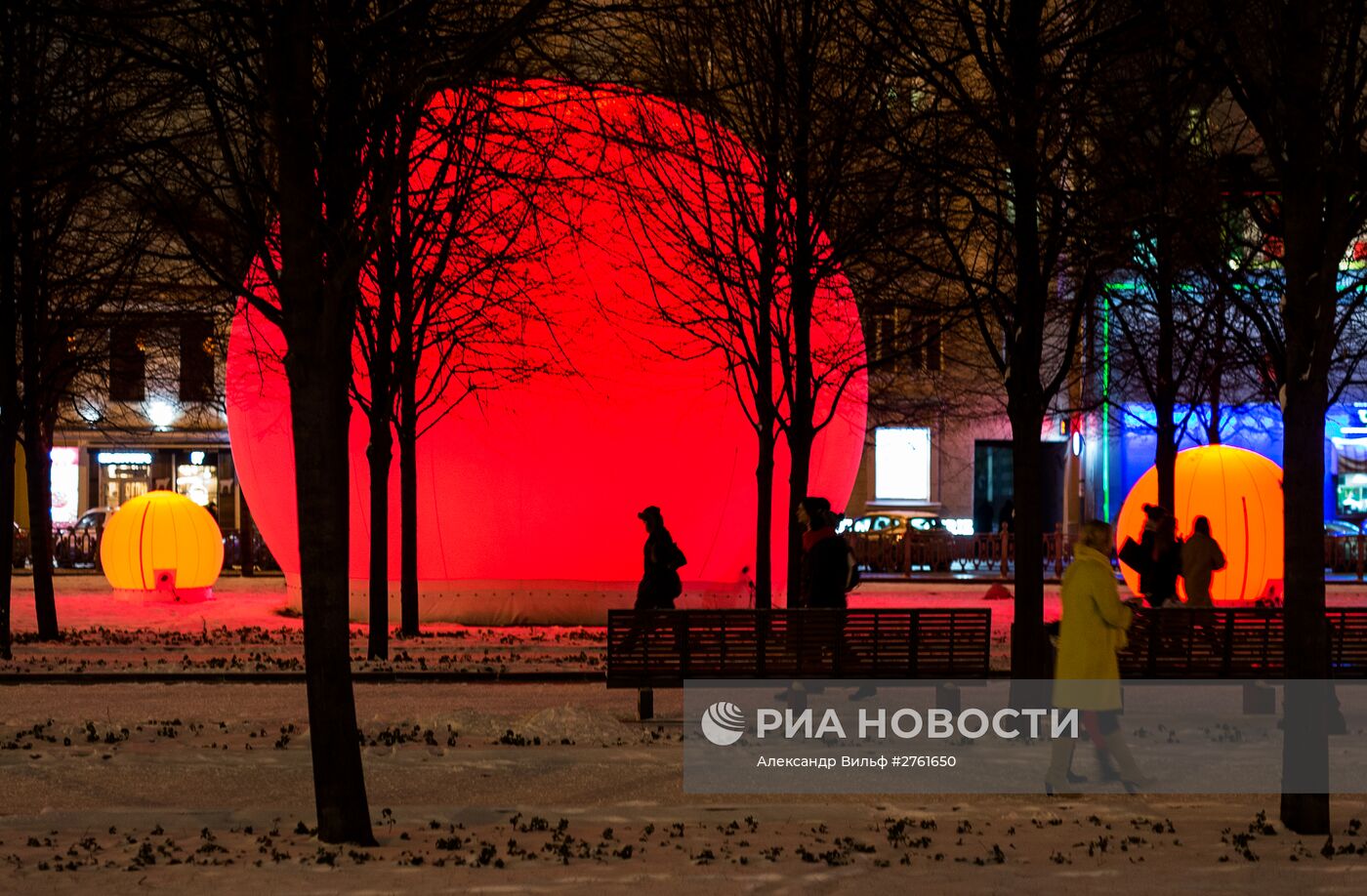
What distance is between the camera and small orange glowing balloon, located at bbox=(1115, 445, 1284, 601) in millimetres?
26484

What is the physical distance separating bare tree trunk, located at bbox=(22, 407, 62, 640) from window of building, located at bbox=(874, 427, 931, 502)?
32.2 metres

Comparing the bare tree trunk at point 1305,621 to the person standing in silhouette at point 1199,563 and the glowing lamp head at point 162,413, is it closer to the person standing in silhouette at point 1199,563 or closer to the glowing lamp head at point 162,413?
the person standing in silhouette at point 1199,563

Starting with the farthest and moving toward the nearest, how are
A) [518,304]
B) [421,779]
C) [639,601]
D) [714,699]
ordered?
[518,304] < [639,601] < [714,699] < [421,779]

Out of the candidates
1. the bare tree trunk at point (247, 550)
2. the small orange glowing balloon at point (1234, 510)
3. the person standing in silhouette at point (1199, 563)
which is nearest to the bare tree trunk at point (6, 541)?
the person standing in silhouette at point (1199, 563)

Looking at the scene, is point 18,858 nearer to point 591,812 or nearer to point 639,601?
point 591,812

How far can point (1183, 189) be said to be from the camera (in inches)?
440

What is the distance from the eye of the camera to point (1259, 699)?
15109 millimetres

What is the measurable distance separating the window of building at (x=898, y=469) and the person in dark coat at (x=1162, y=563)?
3423 centimetres

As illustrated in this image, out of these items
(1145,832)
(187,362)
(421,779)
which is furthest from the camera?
(187,362)

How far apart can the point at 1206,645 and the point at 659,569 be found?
522cm

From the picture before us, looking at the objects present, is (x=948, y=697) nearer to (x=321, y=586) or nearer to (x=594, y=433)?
(x=321, y=586)

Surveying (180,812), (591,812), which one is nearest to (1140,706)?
(591,812)

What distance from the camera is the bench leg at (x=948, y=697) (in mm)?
13992

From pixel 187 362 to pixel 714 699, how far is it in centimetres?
3649
